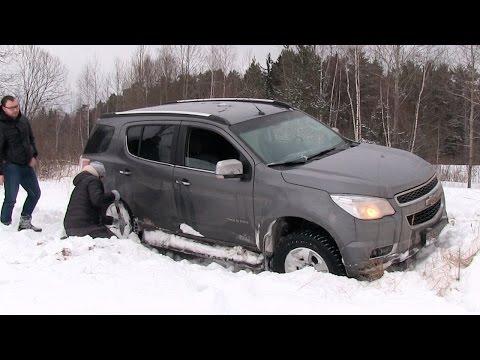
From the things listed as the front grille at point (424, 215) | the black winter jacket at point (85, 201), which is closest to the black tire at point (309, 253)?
the front grille at point (424, 215)

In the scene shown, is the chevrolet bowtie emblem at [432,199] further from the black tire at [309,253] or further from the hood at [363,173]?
the black tire at [309,253]

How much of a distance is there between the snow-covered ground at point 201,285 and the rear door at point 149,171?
2.08 ft

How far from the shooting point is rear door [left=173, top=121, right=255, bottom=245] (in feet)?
16.4

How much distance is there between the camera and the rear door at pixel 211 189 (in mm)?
5008

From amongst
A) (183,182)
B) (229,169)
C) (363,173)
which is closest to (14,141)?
(183,182)

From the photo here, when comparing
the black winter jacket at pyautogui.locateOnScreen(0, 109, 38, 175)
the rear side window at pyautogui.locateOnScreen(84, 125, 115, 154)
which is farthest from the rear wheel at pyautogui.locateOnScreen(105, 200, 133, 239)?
the black winter jacket at pyautogui.locateOnScreen(0, 109, 38, 175)

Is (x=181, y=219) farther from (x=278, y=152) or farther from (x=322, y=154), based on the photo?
(x=322, y=154)

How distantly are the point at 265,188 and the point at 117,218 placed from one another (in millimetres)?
2409

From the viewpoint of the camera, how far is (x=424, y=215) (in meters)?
4.68

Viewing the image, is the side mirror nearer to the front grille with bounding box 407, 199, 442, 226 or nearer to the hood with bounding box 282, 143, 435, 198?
the hood with bounding box 282, 143, 435, 198

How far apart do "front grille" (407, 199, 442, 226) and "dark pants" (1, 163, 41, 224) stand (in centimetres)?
520

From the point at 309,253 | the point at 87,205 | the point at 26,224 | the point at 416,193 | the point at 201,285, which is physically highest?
the point at 416,193

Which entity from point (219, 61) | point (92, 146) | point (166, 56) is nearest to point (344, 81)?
point (219, 61)

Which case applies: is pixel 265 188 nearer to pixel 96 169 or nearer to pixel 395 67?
pixel 96 169
